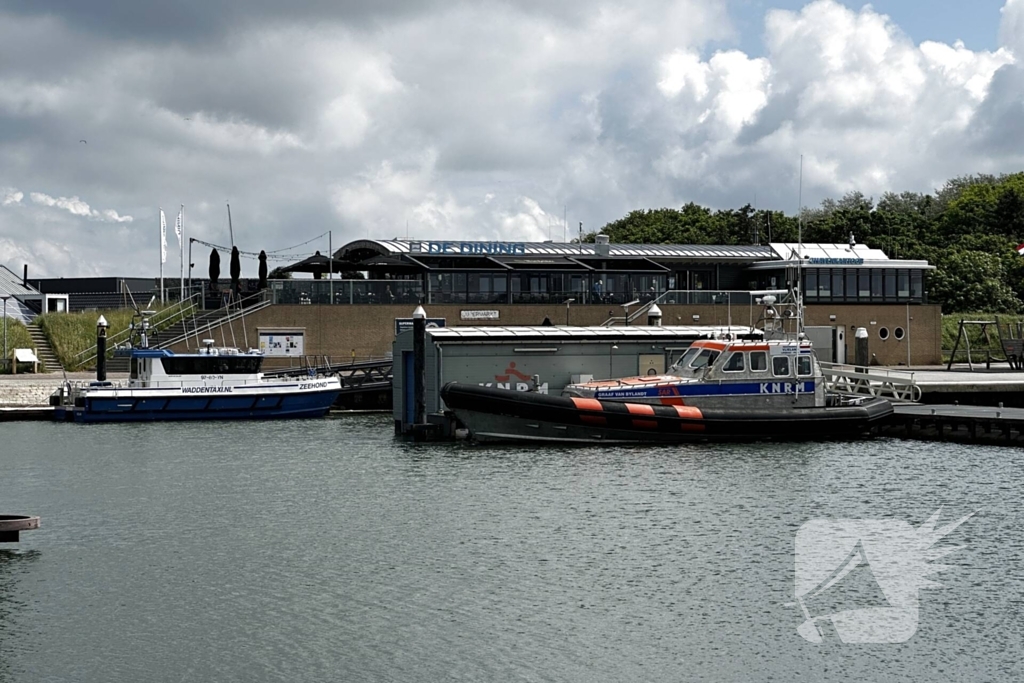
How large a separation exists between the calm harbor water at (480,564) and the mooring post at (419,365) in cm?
408

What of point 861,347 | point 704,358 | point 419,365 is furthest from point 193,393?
point 861,347

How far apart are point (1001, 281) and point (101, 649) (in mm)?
74045

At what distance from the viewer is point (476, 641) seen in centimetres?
1798

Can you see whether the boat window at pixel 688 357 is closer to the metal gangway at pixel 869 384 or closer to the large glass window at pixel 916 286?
the metal gangway at pixel 869 384

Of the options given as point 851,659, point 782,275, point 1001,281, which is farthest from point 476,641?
point 1001,281

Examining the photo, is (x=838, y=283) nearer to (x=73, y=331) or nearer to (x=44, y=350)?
(x=73, y=331)

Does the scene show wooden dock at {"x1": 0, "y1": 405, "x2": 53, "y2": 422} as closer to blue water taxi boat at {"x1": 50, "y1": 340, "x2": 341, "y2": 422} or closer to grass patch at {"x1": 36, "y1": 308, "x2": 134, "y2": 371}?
blue water taxi boat at {"x1": 50, "y1": 340, "x2": 341, "y2": 422}

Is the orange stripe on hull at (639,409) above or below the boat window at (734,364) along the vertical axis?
below

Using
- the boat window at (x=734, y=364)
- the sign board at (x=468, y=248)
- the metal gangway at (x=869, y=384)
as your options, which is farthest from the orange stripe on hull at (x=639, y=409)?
the sign board at (x=468, y=248)

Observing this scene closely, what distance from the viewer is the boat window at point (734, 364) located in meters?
36.7

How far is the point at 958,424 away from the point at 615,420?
1056 centimetres

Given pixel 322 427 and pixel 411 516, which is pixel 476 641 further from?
pixel 322 427

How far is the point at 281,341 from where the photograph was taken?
55969 millimetres

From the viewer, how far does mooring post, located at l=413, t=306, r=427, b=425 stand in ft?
132
